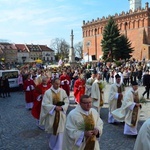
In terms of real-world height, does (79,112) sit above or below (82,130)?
above

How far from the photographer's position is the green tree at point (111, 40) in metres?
49.3

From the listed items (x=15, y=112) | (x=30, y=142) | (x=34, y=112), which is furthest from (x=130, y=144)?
(x=15, y=112)

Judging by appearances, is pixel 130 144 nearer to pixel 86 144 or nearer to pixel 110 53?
pixel 86 144

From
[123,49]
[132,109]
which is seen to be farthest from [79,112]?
[123,49]

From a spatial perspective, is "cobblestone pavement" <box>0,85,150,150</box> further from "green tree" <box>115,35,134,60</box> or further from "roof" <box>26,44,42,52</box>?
"roof" <box>26,44,42,52</box>

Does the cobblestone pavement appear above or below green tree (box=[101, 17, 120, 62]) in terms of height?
below

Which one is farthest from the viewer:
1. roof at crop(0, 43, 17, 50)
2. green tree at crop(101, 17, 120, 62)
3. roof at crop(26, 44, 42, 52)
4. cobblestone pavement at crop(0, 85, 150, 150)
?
roof at crop(26, 44, 42, 52)

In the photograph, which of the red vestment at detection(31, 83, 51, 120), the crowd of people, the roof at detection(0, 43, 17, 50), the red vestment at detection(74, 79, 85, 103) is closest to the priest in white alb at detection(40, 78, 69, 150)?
the crowd of people

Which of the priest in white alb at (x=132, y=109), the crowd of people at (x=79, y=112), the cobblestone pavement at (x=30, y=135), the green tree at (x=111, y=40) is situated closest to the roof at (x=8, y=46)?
the green tree at (x=111, y=40)

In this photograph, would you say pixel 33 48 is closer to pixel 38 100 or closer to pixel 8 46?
pixel 8 46

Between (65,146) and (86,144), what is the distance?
1.23ft

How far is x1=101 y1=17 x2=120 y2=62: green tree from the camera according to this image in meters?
49.3

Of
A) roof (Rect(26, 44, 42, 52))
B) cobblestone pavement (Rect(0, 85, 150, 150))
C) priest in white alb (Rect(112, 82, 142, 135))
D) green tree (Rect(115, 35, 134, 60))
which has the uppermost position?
roof (Rect(26, 44, 42, 52))

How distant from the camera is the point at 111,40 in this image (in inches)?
1945
